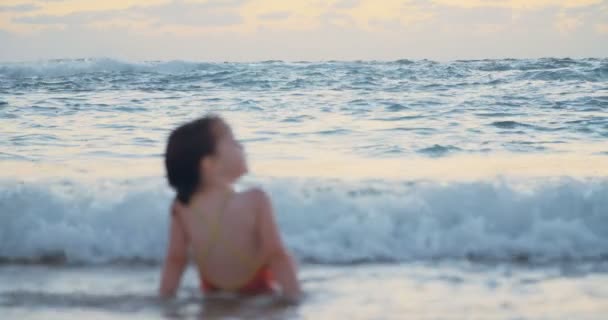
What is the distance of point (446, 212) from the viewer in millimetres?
5371

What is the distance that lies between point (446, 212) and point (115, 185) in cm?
261

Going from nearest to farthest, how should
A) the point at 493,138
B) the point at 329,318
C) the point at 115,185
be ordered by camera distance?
1. the point at 329,318
2. the point at 115,185
3. the point at 493,138

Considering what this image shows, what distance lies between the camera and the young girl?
2.95 metres

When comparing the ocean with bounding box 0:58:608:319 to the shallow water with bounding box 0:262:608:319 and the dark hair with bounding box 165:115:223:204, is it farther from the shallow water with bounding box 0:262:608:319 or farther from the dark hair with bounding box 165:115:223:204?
the dark hair with bounding box 165:115:223:204

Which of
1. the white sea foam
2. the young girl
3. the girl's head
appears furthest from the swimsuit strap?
the white sea foam

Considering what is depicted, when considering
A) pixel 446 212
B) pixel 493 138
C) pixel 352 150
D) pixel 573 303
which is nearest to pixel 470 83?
pixel 493 138

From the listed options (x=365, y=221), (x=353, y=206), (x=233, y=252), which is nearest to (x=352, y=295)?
(x=233, y=252)

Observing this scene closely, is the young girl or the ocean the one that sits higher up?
the young girl

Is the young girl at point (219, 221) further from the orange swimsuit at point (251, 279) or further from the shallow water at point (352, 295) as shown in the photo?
the shallow water at point (352, 295)

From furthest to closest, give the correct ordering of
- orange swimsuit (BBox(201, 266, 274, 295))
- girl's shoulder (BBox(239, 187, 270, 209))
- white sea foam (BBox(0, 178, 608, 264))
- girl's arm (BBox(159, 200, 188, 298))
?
white sea foam (BBox(0, 178, 608, 264)), orange swimsuit (BBox(201, 266, 274, 295)), girl's arm (BBox(159, 200, 188, 298)), girl's shoulder (BBox(239, 187, 270, 209))

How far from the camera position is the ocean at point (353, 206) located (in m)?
3.75

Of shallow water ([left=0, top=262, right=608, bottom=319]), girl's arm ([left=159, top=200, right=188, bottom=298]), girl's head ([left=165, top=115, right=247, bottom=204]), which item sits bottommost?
shallow water ([left=0, top=262, right=608, bottom=319])

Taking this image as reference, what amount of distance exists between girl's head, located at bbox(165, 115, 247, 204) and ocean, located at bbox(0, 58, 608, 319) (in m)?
0.69

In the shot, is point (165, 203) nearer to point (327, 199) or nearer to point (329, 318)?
point (327, 199)
